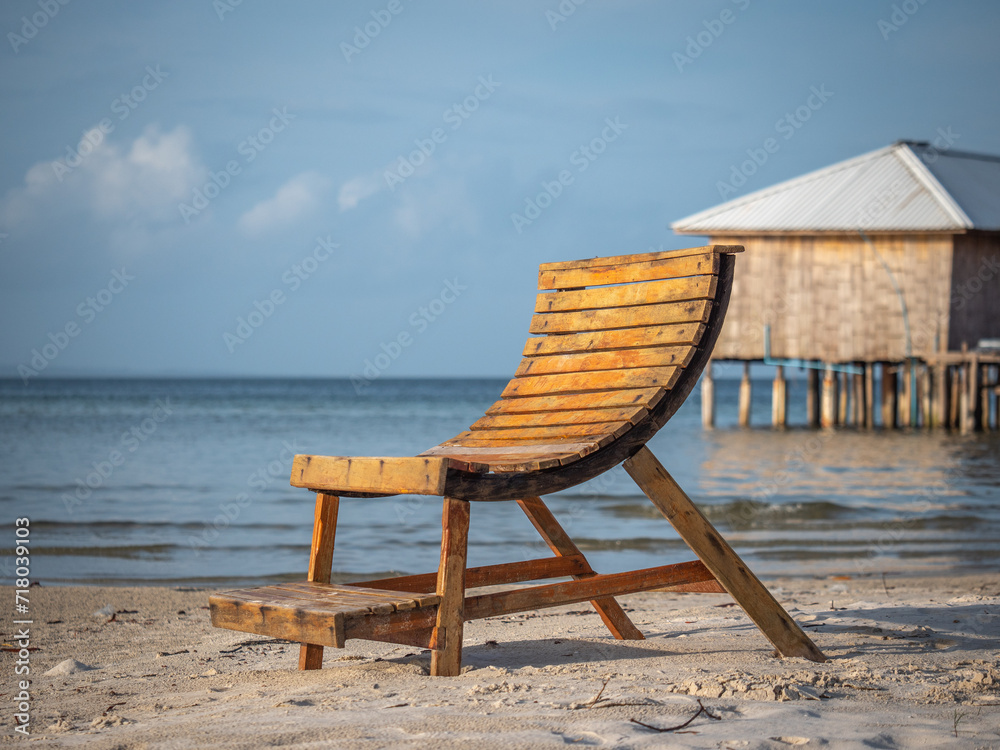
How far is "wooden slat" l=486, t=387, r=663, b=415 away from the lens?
131 inches

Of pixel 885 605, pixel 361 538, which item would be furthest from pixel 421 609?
pixel 361 538

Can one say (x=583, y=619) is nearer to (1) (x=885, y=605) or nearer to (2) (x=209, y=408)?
(1) (x=885, y=605)

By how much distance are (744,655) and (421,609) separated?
1.33 m

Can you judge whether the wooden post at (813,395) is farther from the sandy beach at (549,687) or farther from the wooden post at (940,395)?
the sandy beach at (549,687)

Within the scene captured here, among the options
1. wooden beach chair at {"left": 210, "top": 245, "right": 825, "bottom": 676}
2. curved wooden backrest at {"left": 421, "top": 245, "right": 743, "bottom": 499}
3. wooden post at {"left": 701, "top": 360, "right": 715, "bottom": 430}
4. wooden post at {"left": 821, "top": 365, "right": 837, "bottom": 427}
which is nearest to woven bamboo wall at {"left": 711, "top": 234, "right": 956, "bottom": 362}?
wooden post at {"left": 821, "top": 365, "right": 837, "bottom": 427}

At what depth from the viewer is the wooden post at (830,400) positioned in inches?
1068

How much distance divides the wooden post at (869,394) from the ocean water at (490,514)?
3450mm

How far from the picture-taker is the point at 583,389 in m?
3.71

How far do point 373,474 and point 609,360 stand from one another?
116 cm

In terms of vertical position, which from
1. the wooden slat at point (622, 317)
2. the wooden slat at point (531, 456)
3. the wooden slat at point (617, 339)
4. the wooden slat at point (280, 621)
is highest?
the wooden slat at point (622, 317)

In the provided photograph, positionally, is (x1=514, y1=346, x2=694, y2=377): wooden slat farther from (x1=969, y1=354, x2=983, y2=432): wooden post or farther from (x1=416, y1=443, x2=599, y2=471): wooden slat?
(x1=969, y1=354, x2=983, y2=432): wooden post

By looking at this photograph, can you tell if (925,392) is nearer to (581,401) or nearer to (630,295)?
(630,295)

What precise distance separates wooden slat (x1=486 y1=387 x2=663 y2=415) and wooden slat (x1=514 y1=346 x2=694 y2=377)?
0.14 m

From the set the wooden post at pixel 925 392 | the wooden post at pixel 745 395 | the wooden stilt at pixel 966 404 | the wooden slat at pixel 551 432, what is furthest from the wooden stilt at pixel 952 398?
the wooden slat at pixel 551 432
